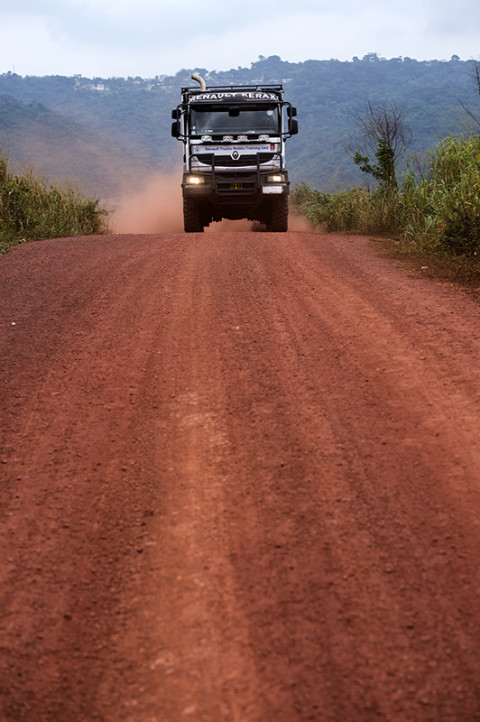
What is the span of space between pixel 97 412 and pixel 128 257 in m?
5.38

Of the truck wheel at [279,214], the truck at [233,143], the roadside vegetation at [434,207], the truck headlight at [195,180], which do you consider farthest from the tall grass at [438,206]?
the truck headlight at [195,180]

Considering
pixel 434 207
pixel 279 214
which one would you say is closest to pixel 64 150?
pixel 279 214

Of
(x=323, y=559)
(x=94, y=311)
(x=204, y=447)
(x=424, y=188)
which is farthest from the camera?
(x=424, y=188)

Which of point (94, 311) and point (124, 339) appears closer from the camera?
point (124, 339)

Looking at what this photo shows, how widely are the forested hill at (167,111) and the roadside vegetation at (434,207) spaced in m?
44.3

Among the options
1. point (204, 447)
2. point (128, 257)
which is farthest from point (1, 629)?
point (128, 257)

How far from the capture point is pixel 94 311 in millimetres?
6035

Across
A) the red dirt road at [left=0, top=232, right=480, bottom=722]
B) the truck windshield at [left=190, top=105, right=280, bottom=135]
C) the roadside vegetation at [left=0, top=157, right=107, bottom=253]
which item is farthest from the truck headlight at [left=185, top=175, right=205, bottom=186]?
the red dirt road at [left=0, top=232, right=480, bottom=722]

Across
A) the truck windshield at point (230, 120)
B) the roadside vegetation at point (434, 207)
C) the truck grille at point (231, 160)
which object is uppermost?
the truck windshield at point (230, 120)

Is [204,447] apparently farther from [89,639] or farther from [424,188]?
[424,188]

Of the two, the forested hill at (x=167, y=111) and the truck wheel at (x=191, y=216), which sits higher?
the forested hill at (x=167, y=111)

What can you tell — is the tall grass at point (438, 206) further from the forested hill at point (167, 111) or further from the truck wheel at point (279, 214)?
the forested hill at point (167, 111)

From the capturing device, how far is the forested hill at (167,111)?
9338cm

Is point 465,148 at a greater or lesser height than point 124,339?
greater
